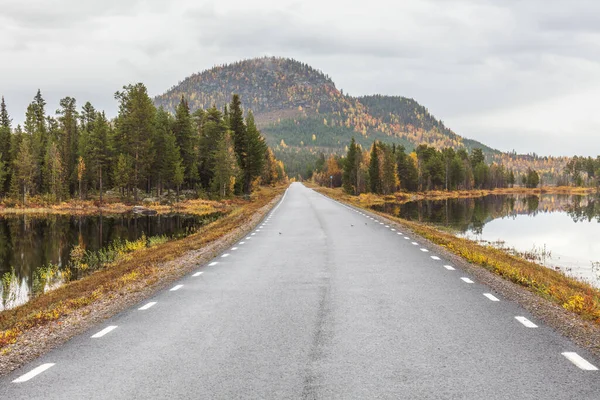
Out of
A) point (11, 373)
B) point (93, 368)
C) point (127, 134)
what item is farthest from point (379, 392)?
point (127, 134)

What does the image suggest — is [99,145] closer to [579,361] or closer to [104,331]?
[104,331]

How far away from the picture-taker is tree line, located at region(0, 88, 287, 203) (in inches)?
2662

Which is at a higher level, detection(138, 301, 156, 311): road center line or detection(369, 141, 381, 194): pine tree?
detection(369, 141, 381, 194): pine tree

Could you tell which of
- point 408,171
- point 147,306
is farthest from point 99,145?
point 408,171

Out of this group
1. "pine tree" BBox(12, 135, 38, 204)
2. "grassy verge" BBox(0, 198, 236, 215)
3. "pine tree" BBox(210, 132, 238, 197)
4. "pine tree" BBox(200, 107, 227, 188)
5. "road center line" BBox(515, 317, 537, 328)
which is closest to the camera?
"road center line" BBox(515, 317, 537, 328)

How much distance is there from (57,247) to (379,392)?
25.1 meters

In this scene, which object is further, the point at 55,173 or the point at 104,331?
the point at 55,173

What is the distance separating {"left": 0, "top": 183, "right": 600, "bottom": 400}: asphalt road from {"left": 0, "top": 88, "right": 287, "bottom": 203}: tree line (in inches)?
2321

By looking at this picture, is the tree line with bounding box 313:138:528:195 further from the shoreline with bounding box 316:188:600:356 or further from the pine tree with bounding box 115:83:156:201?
the shoreline with bounding box 316:188:600:356

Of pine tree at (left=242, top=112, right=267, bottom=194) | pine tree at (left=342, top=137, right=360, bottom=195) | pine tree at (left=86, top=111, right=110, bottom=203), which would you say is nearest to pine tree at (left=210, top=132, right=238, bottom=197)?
pine tree at (left=242, top=112, right=267, bottom=194)

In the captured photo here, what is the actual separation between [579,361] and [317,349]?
309 cm

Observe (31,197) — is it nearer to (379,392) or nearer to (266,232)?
(266,232)

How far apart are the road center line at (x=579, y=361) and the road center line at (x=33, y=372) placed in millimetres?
6210

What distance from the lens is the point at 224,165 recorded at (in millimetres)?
66875
